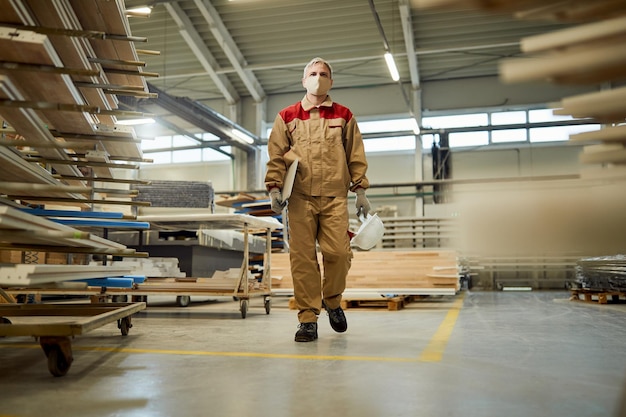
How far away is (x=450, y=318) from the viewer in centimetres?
531

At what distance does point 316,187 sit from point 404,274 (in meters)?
3.56

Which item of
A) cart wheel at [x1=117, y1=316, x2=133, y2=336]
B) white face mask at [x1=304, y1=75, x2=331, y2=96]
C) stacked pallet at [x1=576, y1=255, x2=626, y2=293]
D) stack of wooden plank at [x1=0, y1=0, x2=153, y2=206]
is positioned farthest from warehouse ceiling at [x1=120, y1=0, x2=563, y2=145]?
cart wheel at [x1=117, y1=316, x2=133, y2=336]

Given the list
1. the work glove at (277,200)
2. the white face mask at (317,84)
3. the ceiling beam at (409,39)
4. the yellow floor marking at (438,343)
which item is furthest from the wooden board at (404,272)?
the ceiling beam at (409,39)

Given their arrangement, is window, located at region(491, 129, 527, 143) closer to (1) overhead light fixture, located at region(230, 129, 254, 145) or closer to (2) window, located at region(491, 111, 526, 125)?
(2) window, located at region(491, 111, 526, 125)

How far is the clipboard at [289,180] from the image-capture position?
357cm

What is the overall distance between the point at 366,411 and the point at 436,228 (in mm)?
11824

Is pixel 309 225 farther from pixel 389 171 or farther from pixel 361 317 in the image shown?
pixel 389 171

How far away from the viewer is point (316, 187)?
3.65 metres

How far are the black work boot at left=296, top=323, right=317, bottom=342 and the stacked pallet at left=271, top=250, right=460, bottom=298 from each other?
312 centimetres

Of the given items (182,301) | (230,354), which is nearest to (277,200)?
(230,354)

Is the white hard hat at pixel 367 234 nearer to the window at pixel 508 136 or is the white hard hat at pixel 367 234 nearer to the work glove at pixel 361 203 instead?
the work glove at pixel 361 203

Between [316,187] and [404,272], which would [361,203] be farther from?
[404,272]

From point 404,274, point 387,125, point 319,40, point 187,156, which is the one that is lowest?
point 404,274

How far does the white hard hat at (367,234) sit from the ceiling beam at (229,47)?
10.9 meters
